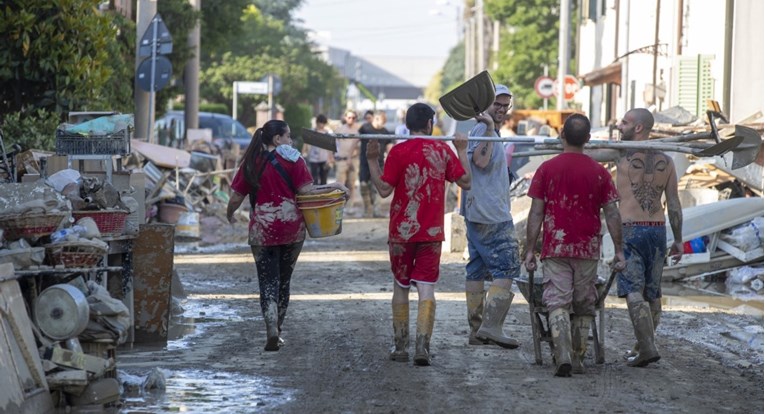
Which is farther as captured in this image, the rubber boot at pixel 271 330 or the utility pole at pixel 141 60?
the utility pole at pixel 141 60

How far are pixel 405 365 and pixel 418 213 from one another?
0.99 metres

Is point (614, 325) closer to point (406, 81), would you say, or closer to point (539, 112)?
point (539, 112)

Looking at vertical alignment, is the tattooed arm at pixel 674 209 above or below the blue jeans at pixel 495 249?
above

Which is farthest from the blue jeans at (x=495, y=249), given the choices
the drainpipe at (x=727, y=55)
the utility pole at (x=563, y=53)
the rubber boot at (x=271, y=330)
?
the utility pole at (x=563, y=53)

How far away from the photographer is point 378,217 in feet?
78.7

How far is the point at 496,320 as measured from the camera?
9805mm

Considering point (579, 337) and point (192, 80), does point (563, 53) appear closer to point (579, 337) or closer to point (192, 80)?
point (192, 80)

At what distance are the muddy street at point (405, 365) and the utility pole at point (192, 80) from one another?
13019 millimetres

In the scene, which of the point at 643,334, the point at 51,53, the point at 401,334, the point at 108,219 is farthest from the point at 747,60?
the point at 108,219

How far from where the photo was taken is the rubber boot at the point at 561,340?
8633 mm

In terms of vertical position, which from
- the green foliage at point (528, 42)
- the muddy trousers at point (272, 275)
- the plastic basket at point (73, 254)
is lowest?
the muddy trousers at point (272, 275)

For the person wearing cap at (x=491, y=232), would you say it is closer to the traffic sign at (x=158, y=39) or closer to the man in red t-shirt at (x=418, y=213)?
the man in red t-shirt at (x=418, y=213)

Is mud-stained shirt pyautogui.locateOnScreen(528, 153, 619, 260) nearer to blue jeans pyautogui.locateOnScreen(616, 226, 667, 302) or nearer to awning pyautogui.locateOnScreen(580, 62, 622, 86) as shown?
blue jeans pyautogui.locateOnScreen(616, 226, 667, 302)

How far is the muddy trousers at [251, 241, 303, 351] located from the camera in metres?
9.63
